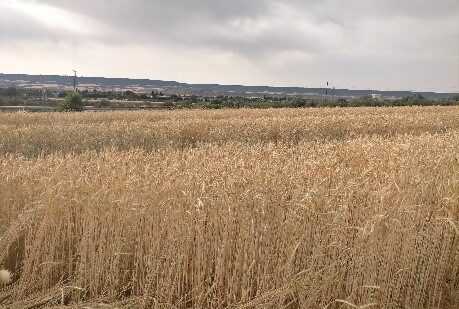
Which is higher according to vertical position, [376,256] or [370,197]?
[370,197]

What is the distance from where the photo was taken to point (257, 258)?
3426 mm

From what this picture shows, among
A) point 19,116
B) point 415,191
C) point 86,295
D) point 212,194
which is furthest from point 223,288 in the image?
point 19,116

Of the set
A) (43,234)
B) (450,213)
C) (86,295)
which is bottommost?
(86,295)

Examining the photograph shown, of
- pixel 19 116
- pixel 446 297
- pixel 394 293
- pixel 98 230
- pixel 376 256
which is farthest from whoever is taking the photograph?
pixel 19 116

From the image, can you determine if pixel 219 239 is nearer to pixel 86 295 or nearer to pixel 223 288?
pixel 223 288

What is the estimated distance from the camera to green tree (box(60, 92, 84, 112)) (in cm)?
4238

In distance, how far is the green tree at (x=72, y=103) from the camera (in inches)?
1668

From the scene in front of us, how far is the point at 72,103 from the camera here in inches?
1689

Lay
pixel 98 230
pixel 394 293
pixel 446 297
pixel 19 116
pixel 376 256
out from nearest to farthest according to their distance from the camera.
A: pixel 376 256
pixel 394 293
pixel 98 230
pixel 446 297
pixel 19 116

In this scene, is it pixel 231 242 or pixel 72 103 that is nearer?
pixel 231 242

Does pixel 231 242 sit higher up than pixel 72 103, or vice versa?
pixel 231 242

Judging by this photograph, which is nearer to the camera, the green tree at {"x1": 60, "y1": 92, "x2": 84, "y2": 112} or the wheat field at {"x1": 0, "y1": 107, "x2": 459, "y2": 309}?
→ the wheat field at {"x1": 0, "y1": 107, "x2": 459, "y2": 309}

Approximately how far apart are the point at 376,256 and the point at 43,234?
105 inches

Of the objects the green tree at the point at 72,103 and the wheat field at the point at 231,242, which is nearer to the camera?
the wheat field at the point at 231,242
